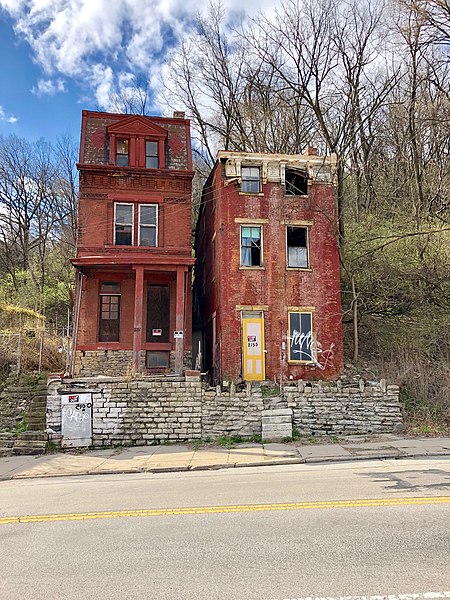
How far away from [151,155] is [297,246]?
7.66 metres

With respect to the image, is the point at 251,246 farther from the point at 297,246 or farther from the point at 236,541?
the point at 236,541

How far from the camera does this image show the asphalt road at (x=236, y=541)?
404 centimetres

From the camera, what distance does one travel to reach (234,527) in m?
5.70

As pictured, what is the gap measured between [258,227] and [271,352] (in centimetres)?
509

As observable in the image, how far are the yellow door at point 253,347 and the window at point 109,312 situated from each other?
5.64 metres

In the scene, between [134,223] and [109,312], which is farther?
[109,312]

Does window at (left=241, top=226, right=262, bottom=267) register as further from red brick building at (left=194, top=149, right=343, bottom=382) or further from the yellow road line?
the yellow road line

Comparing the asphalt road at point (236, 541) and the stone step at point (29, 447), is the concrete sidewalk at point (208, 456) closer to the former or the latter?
the stone step at point (29, 447)

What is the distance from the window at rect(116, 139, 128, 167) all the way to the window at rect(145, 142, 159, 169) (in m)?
0.90

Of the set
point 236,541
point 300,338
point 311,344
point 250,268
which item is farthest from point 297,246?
point 236,541

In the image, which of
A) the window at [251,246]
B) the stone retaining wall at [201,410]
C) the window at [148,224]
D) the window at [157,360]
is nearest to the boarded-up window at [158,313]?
the window at [157,360]

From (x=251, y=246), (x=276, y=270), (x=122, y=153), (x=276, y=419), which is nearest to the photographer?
(x=276, y=419)

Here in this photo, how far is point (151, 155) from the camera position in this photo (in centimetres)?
2048

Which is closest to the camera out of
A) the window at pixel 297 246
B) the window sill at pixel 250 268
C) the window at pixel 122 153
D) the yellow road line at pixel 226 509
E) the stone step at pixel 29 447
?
the yellow road line at pixel 226 509
